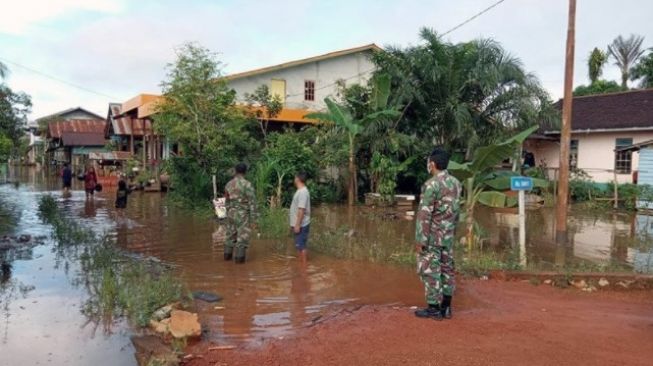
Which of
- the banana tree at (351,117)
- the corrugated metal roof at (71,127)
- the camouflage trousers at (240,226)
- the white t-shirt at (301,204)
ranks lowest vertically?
the camouflage trousers at (240,226)

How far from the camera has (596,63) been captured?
3959 cm

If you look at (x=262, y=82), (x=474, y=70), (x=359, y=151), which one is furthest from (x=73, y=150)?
(x=474, y=70)

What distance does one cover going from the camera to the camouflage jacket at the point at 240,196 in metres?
8.70

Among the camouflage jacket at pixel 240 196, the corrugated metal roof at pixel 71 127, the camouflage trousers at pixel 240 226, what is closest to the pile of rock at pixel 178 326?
the camouflage trousers at pixel 240 226

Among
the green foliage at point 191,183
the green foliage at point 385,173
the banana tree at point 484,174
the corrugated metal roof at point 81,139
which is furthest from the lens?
the corrugated metal roof at point 81,139

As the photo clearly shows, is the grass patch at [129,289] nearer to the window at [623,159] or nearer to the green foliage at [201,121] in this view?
the green foliage at [201,121]

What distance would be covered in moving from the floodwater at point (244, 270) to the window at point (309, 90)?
37.5 feet

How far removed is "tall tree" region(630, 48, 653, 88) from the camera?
113 feet

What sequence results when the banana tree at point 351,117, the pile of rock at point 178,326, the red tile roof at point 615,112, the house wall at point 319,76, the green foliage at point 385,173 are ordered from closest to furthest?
the pile of rock at point 178,326 < the banana tree at point 351,117 < the green foliage at point 385,173 < the red tile roof at point 615,112 < the house wall at point 319,76

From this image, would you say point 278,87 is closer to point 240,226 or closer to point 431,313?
point 240,226

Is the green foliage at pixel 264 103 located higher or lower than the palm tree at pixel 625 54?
lower

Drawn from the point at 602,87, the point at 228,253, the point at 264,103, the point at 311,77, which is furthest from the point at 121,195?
the point at 602,87

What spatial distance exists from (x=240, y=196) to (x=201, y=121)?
29.5 feet

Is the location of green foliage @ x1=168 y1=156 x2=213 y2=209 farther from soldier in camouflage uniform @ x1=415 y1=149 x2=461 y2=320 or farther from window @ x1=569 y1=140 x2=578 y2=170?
window @ x1=569 y1=140 x2=578 y2=170
